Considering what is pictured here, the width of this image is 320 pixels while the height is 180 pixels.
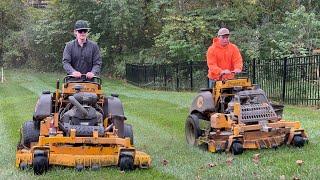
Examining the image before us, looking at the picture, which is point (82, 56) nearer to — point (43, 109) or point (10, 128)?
point (43, 109)

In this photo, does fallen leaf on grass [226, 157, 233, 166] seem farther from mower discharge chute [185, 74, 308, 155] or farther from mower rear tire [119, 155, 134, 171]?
mower rear tire [119, 155, 134, 171]

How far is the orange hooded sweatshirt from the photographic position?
A: 1027cm

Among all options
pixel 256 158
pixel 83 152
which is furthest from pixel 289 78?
pixel 83 152

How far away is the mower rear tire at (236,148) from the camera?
877 cm

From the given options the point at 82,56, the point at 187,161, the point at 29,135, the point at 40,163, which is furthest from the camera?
the point at 82,56

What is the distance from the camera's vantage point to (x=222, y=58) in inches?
407

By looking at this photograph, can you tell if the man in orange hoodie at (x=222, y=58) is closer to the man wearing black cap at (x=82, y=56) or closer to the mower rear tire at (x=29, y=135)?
the man wearing black cap at (x=82, y=56)

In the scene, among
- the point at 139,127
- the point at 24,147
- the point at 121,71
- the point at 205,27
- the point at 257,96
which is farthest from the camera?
the point at 121,71

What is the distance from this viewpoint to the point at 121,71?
37000 mm

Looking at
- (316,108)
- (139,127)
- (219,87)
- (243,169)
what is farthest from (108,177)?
(316,108)

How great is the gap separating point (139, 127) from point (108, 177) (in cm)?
591

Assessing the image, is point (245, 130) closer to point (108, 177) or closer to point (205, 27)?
point (108, 177)

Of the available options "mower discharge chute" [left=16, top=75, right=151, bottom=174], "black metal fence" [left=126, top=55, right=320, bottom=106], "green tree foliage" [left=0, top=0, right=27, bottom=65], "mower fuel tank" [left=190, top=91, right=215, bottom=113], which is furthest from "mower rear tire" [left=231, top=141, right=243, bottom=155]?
"green tree foliage" [left=0, top=0, right=27, bottom=65]

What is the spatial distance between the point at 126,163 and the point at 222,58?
11.0ft
